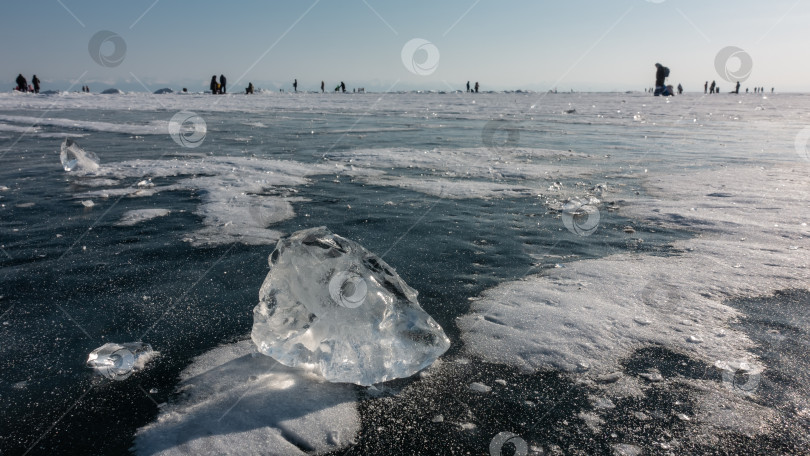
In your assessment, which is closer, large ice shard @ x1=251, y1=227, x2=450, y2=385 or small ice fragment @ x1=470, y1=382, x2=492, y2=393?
small ice fragment @ x1=470, y1=382, x2=492, y2=393

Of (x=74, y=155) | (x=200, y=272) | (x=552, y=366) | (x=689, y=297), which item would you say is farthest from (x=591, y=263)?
(x=74, y=155)

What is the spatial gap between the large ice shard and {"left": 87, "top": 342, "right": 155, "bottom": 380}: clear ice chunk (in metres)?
0.48

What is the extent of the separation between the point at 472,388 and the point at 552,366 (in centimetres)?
42

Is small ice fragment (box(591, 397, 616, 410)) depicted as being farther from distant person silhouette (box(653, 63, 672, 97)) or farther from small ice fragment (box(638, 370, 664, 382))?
distant person silhouette (box(653, 63, 672, 97))

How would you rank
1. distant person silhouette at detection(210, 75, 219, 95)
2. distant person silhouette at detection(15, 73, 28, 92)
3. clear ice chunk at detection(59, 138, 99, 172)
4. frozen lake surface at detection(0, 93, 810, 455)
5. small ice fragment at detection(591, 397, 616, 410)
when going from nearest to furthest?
frozen lake surface at detection(0, 93, 810, 455), small ice fragment at detection(591, 397, 616, 410), clear ice chunk at detection(59, 138, 99, 172), distant person silhouette at detection(210, 75, 219, 95), distant person silhouette at detection(15, 73, 28, 92)

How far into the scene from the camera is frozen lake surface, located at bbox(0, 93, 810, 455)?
5.23ft

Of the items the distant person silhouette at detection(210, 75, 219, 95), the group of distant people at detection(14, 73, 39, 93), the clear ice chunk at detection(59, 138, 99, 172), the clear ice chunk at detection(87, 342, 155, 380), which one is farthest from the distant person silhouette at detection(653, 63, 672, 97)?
the group of distant people at detection(14, 73, 39, 93)

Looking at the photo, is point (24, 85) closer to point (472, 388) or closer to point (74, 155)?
point (74, 155)

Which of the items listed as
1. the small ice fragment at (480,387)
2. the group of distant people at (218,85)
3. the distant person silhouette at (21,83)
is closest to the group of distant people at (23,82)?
the distant person silhouette at (21,83)

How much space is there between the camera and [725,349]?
2117mm

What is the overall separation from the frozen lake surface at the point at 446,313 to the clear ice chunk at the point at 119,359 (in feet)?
0.16

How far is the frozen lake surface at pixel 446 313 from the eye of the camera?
1.59 metres

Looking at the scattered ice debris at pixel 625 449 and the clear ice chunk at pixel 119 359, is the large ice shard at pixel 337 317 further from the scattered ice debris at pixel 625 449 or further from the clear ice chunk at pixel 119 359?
the scattered ice debris at pixel 625 449

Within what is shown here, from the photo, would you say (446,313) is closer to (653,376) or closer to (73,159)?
(653,376)
